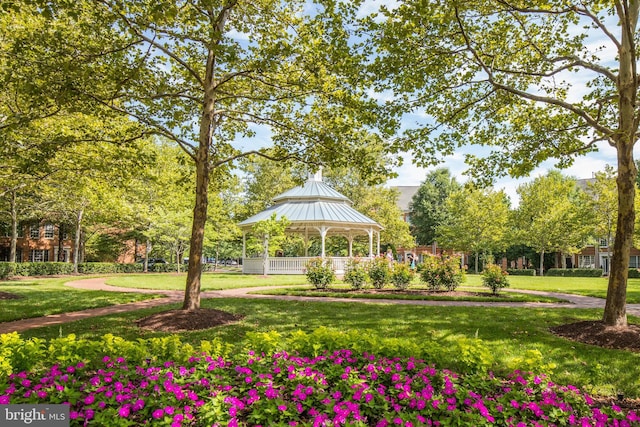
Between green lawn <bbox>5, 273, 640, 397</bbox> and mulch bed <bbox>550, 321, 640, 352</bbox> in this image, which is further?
mulch bed <bbox>550, 321, 640, 352</bbox>

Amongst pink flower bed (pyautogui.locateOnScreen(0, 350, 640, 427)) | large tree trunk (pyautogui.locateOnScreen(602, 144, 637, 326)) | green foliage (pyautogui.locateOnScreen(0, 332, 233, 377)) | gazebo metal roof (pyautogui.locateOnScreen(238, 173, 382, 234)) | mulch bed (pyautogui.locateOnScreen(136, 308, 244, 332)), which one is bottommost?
mulch bed (pyautogui.locateOnScreen(136, 308, 244, 332))

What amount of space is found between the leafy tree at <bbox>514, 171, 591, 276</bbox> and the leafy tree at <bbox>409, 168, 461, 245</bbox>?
49.0 ft

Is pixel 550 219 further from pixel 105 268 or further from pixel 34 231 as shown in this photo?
pixel 34 231

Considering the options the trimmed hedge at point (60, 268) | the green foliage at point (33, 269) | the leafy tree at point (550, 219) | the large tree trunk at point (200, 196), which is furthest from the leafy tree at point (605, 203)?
the green foliage at point (33, 269)

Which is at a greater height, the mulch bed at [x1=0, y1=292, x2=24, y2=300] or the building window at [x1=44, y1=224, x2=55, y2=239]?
the building window at [x1=44, y1=224, x2=55, y2=239]

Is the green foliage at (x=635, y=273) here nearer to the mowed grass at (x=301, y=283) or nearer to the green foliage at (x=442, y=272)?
the mowed grass at (x=301, y=283)

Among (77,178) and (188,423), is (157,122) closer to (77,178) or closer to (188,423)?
(77,178)

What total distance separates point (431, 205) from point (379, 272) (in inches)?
1538

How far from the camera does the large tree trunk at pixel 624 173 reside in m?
7.17

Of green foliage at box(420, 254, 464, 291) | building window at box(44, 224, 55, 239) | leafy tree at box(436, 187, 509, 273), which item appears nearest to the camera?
green foliage at box(420, 254, 464, 291)

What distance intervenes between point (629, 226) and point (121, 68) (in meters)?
9.48

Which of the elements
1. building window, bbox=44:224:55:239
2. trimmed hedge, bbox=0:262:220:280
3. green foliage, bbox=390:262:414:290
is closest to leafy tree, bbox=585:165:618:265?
green foliage, bbox=390:262:414:290

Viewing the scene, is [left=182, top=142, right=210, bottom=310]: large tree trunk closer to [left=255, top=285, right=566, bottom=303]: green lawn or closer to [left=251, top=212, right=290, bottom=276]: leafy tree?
[left=255, top=285, right=566, bottom=303]: green lawn

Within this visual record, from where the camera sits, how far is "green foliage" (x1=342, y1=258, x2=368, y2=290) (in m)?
15.4
